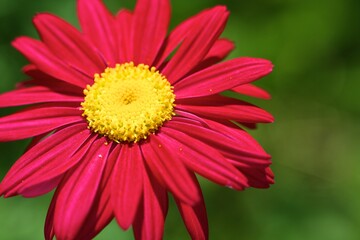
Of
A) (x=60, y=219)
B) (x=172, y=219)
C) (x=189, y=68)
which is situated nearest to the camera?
(x=60, y=219)

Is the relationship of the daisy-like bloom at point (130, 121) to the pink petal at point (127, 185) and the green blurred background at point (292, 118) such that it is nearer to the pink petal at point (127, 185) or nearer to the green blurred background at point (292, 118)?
the pink petal at point (127, 185)

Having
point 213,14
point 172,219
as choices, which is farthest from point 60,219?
point 172,219

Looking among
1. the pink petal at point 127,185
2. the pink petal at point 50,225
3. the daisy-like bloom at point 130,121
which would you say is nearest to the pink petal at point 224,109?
the daisy-like bloom at point 130,121

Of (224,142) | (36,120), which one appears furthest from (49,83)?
(224,142)

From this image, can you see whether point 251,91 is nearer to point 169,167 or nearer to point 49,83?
point 169,167

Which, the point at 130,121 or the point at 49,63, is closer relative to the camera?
the point at 130,121

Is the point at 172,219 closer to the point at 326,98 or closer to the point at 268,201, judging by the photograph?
the point at 268,201
